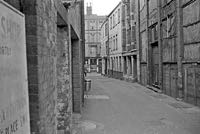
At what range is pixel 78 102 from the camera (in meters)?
10.1

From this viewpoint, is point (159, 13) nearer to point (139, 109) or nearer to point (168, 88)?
point (168, 88)

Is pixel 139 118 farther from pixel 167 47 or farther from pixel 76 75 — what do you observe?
pixel 167 47

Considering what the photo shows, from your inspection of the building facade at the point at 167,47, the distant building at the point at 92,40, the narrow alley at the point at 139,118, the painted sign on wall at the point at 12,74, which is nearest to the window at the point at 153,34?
the building facade at the point at 167,47

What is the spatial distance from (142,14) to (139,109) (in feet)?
46.2

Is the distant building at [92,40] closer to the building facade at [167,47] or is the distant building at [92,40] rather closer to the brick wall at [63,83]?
the building facade at [167,47]

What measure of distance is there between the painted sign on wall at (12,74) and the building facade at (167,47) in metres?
10.5

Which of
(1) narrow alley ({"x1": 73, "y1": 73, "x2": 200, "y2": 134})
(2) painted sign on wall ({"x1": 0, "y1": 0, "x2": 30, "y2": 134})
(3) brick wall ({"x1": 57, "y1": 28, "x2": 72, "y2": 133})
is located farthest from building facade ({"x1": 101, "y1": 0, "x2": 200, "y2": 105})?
→ (2) painted sign on wall ({"x1": 0, "y1": 0, "x2": 30, "y2": 134})

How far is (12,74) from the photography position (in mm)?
1921

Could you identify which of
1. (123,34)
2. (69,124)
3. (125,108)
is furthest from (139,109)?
(123,34)

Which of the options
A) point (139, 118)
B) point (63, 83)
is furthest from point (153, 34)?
point (63, 83)

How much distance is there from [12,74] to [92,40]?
56956 millimetres

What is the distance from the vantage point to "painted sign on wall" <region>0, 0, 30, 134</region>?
1742 millimetres

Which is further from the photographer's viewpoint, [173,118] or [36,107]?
[173,118]

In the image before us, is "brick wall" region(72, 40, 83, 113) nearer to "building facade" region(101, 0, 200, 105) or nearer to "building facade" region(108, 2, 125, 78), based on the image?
"building facade" region(101, 0, 200, 105)
